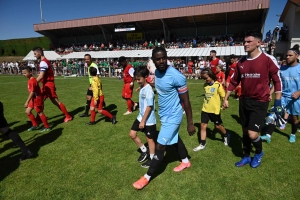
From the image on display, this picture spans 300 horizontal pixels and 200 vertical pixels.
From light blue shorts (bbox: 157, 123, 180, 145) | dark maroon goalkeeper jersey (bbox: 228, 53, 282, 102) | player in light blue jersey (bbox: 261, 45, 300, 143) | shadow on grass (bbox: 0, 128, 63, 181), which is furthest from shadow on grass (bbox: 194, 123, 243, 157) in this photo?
shadow on grass (bbox: 0, 128, 63, 181)

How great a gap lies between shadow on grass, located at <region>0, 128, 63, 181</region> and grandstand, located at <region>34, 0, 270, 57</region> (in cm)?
2038

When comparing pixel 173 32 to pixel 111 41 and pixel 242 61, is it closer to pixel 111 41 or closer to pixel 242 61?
pixel 111 41

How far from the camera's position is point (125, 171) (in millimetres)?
3477

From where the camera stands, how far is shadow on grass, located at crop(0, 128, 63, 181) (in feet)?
11.9

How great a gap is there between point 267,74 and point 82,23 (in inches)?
1346

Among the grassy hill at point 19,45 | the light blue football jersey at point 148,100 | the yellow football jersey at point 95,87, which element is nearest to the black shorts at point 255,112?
the light blue football jersey at point 148,100

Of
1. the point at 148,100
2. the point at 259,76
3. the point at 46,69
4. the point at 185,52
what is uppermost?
the point at 185,52

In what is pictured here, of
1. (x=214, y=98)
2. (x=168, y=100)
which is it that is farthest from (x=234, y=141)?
(x=168, y=100)

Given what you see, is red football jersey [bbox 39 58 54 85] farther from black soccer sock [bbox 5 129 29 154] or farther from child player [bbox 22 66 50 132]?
black soccer sock [bbox 5 129 29 154]

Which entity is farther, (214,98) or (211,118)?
(211,118)

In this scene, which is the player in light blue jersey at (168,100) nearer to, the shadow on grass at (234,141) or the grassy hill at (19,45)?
the shadow on grass at (234,141)

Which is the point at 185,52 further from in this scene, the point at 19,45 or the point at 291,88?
the point at 19,45

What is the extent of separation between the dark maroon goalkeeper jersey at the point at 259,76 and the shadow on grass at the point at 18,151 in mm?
4366

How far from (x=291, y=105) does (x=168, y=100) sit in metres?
3.41
